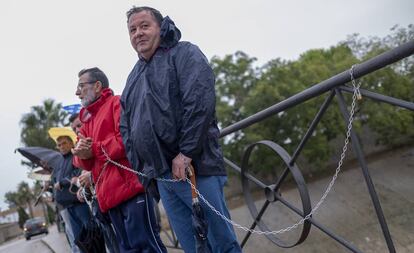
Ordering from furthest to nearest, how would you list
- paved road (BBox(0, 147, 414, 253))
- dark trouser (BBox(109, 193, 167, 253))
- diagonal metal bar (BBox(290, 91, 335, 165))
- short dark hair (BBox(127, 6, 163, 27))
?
paved road (BBox(0, 147, 414, 253)) < dark trouser (BBox(109, 193, 167, 253)) < short dark hair (BBox(127, 6, 163, 27)) < diagonal metal bar (BBox(290, 91, 335, 165))

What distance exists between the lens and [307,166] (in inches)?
924

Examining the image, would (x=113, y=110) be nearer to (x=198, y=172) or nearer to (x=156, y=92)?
(x=156, y=92)

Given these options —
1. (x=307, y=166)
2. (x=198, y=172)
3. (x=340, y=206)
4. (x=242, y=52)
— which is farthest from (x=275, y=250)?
(x=198, y=172)

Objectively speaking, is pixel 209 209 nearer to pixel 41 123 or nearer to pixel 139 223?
pixel 139 223

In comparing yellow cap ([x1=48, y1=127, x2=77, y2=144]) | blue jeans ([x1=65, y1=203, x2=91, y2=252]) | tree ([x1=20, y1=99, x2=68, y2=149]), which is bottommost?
blue jeans ([x1=65, y1=203, x2=91, y2=252])

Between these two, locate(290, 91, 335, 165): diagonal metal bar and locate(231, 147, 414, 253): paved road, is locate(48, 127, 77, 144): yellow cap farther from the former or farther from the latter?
locate(231, 147, 414, 253): paved road

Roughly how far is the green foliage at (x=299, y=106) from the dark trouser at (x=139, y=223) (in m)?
17.3

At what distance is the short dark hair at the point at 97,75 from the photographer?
118 inches

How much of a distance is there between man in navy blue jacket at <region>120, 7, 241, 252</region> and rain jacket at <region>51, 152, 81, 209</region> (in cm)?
221

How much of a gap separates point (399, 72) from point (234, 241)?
22.2 m

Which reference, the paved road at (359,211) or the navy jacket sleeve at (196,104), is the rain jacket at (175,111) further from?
the paved road at (359,211)

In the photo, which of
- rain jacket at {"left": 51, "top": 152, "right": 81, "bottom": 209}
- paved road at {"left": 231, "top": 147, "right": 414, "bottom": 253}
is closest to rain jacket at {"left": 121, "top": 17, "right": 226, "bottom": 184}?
rain jacket at {"left": 51, "top": 152, "right": 81, "bottom": 209}

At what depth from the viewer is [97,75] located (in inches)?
119

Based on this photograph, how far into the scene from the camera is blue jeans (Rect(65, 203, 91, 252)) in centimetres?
432
